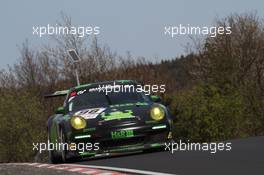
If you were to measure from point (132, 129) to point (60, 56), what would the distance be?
126 feet

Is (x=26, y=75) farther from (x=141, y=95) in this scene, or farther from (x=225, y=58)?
(x=141, y=95)

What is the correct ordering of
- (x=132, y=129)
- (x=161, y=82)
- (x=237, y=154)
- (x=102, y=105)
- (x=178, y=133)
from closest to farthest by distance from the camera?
(x=237, y=154) < (x=132, y=129) < (x=102, y=105) < (x=178, y=133) < (x=161, y=82)

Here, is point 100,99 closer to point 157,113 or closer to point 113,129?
point 113,129

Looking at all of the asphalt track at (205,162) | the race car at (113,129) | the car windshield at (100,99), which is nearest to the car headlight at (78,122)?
A: the race car at (113,129)

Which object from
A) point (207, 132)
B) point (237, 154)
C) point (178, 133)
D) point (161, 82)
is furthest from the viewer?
point (161, 82)

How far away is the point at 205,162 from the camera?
832 centimetres

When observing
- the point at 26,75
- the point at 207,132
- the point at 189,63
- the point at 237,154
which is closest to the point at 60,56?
the point at 26,75

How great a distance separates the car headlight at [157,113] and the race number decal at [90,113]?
Answer: 0.86 meters

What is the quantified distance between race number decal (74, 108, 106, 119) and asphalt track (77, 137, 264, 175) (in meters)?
1.13

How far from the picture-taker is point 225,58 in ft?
151

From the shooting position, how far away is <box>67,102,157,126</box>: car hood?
34.6 ft

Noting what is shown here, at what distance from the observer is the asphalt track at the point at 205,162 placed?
23.7 feet

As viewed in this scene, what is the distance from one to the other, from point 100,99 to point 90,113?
824mm

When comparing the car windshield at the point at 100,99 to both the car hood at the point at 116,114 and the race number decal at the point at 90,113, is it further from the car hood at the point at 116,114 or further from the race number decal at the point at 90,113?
the car hood at the point at 116,114
